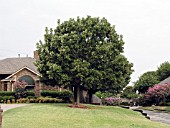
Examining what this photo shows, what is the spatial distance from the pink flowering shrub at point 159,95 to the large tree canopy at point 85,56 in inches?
716

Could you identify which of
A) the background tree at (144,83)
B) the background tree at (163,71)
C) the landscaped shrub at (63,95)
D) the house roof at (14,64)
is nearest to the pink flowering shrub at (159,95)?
the background tree at (144,83)

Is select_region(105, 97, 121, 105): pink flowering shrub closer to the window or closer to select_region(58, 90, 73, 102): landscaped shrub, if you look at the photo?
select_region(58, 90, 73, 102): landscaped shrub

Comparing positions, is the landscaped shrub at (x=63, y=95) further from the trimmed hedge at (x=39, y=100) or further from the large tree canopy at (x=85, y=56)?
the large tree canopy at (x=85, y=56)

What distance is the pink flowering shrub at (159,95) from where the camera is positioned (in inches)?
1861

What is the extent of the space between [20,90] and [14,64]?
8364 mm

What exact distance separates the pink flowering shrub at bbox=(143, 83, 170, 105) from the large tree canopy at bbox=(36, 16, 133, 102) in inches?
716

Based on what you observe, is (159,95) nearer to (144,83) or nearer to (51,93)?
(144,83)

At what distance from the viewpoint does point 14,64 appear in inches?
1876

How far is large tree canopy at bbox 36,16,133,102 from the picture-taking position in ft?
92.2

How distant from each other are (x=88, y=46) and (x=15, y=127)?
610 inches

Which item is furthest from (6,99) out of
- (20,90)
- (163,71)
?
(163,71)

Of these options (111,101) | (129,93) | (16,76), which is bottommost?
(111,101)

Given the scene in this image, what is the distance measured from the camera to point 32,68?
45594mm

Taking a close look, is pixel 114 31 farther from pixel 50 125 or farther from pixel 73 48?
pixel 50 125
